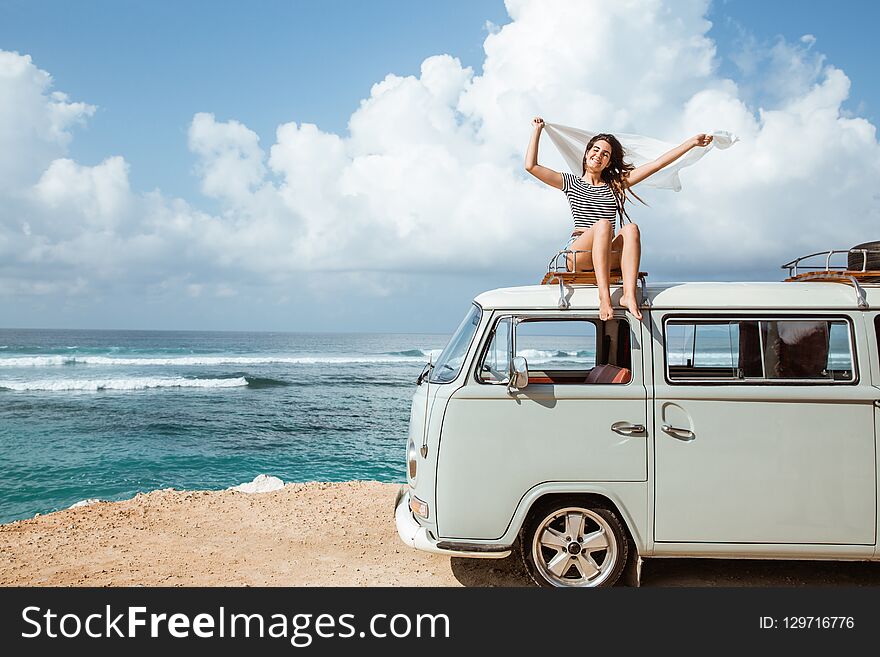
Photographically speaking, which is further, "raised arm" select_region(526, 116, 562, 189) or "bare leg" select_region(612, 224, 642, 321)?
"raised arm" select_region(526, 116, 562, 189)

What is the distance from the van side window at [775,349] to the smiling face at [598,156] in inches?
71.2

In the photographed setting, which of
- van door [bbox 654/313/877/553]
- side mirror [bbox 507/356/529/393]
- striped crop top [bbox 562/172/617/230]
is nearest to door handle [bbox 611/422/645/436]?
van door [bbox 654/313/877/553]

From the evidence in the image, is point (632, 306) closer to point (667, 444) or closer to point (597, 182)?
point (667, 444)

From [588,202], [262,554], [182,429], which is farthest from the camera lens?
[182,429]

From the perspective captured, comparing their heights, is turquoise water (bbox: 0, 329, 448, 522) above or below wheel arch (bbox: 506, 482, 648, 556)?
below

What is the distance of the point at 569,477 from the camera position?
525 cm

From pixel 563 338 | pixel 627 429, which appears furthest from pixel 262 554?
pixel 627 429

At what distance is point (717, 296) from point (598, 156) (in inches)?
71.3

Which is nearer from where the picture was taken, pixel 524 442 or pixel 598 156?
pixel 524 442

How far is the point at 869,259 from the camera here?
19.7 feet

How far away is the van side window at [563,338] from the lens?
5.45 meters

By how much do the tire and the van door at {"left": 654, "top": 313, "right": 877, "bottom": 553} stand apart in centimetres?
104

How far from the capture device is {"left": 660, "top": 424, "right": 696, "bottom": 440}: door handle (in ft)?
17.2

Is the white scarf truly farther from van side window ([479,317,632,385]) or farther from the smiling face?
van side window ([479,317,632,385])
